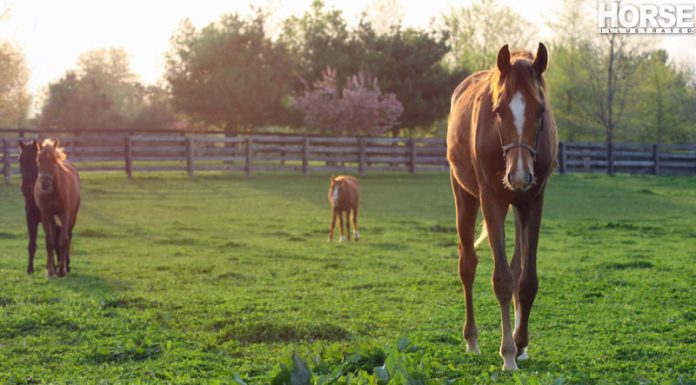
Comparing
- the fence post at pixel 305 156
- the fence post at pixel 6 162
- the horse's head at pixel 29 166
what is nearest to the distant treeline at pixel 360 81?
the fence post at pixel 305 156

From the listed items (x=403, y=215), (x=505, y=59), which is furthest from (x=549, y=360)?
(x=403, y=215)

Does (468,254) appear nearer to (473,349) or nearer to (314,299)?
(473,349)

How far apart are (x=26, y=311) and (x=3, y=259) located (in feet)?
16.0

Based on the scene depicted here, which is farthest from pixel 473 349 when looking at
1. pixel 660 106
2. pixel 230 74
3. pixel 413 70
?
pixel 230 74

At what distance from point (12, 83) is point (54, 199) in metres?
35.0

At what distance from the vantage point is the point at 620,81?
42.4 meters

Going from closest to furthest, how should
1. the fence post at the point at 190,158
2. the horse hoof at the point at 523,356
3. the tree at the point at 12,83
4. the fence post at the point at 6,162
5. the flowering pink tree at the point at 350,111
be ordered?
1. the horse hoof at the point at 523,356
2. the fence post at the point at 6,162
3. the fence post at the point at 190,158
4. the tree at the point at 12,83
5. the flowering pink tree at the point at 350,111

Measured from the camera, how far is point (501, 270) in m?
5.32

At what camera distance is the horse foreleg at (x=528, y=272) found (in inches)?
210

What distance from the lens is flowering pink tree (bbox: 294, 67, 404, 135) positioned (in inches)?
1592

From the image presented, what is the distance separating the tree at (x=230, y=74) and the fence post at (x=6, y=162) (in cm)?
2115

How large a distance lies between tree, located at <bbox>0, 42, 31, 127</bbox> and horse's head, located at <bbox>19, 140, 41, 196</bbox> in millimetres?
30790

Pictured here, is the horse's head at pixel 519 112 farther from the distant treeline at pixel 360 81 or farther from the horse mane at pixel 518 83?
the distant treeline at pixel 360 81

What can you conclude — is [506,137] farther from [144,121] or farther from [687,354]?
[144,121]
